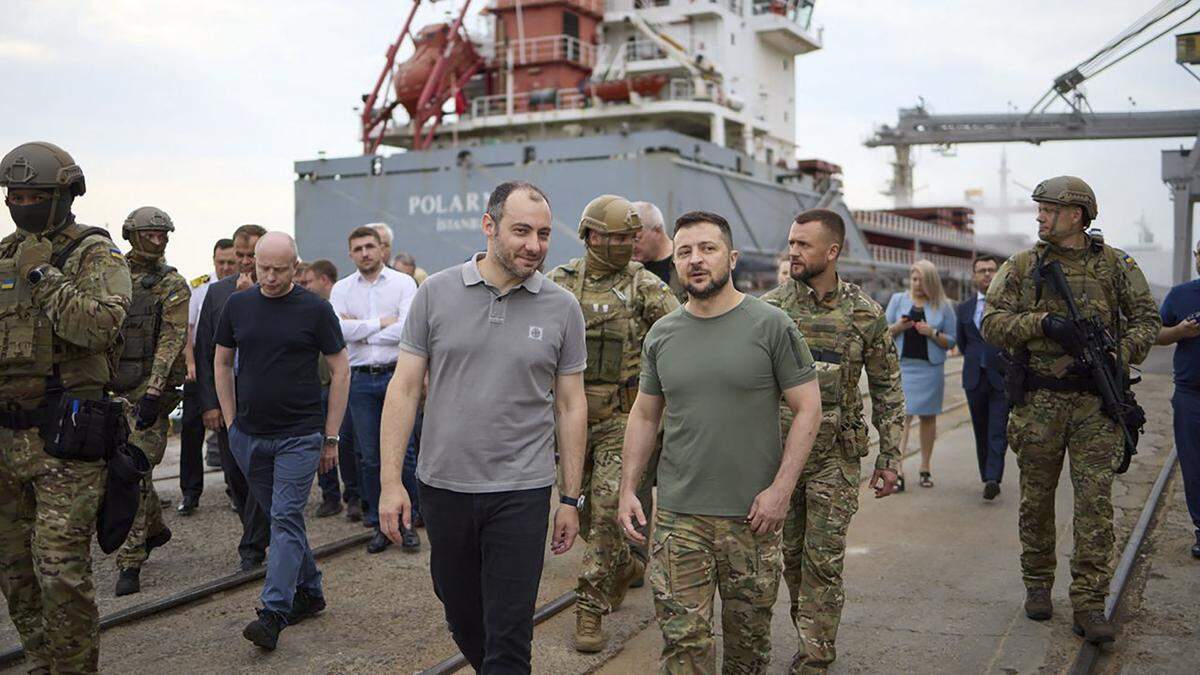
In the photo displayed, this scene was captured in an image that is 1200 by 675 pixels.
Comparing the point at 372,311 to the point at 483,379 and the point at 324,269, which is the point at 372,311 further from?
the point at 483,379

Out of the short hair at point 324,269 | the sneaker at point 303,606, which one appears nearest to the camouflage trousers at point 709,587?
the sneaker at point 303,606

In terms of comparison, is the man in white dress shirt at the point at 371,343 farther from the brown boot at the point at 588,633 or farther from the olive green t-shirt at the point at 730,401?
the olive green t-shirt at the point at 730,401

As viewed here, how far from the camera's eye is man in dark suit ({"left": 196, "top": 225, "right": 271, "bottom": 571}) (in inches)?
228

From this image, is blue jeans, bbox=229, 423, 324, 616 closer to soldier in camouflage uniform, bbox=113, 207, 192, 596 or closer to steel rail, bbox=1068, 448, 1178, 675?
soldier in camouflage uniform, bbox=113, 207, 192, 596

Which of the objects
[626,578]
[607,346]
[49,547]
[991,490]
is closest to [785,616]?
[626,578]

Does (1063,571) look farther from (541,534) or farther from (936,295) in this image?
(541,534)

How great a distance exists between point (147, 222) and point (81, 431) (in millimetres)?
2304

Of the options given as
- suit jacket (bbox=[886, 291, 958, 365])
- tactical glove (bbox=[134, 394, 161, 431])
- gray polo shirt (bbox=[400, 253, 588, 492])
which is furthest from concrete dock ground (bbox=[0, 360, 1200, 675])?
suit jacket (bbox=[886, 291, 958, 365])

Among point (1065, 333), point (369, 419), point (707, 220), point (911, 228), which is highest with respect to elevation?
point (911, 228)

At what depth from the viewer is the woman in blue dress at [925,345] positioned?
827 centimetres

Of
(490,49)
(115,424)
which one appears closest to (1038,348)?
(115,424)

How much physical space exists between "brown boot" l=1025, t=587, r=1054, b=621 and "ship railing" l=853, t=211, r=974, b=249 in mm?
30008

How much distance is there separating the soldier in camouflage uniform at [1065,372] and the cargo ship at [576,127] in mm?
16749

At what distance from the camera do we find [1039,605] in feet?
15.9
